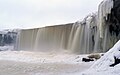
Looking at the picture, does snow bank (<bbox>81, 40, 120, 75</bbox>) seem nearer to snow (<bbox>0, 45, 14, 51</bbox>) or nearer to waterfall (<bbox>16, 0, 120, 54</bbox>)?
waterfall (<bbox>16, 0, 120, 54</bbox>)

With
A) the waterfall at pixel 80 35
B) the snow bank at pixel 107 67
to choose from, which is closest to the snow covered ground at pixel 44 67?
the snow bank at pixel 107 67

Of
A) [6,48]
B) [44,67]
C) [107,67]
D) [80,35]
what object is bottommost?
[6,48]

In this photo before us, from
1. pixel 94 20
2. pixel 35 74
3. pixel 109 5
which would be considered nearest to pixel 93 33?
pixel 94 20

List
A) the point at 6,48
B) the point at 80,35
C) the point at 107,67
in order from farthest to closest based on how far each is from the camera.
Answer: the point at 6,48 < the point at 80,35 < the point at 107,67

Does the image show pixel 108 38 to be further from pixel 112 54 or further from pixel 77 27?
pixel 112 54

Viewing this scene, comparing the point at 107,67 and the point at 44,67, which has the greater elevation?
the point at 107,67

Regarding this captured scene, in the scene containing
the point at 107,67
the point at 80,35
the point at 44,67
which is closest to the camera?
the point at 107,67

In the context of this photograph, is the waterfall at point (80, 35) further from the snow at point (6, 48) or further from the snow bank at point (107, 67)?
the snow bank at point (107, 67)

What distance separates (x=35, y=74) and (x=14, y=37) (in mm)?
47071

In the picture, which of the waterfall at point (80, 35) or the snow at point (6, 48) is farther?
the snow at point (6, 48)

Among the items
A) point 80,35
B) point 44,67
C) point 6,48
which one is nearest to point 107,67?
point 44,67

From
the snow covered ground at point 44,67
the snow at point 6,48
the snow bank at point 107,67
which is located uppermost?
the snow bank at point 107,67

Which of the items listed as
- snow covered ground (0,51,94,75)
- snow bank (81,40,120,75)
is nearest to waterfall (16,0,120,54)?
snow covered ground (0,51,94,75)

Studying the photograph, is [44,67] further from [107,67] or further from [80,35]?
[80,35]
